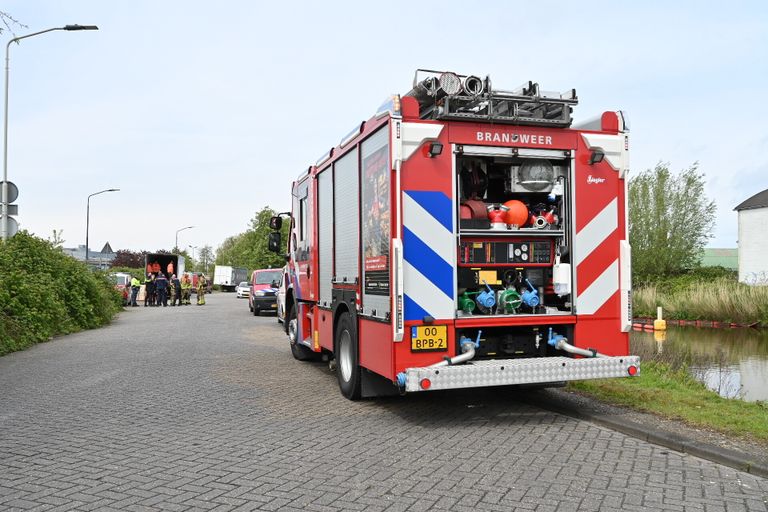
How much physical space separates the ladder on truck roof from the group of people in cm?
2925

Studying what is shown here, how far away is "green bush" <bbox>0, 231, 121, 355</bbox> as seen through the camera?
14.8 m

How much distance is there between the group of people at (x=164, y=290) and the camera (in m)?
35.5

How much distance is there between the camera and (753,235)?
4566 centimetres

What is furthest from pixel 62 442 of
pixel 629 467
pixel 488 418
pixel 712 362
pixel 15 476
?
pixel 712 362

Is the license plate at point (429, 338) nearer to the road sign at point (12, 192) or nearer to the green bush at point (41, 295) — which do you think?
the green bush at point (41, 295)

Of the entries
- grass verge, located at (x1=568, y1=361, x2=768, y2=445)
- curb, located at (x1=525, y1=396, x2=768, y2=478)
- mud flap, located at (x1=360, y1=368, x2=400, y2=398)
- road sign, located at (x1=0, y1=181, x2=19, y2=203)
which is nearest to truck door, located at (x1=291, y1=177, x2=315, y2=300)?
mud flap, located at (x1=360, y1=368, x2=400, y2=398)

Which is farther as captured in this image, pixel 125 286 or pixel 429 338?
pixel 125 286

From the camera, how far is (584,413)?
707 centimetres

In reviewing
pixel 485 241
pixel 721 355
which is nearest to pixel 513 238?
pixel 485 241

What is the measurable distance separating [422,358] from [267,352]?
7.27m

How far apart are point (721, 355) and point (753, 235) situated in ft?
114

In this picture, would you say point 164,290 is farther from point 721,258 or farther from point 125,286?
point 721,258

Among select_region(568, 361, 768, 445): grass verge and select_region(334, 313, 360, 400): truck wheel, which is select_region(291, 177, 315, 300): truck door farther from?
select_region(568, 361, 768, 445): grass verge

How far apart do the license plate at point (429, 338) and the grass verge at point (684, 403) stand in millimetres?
2096
